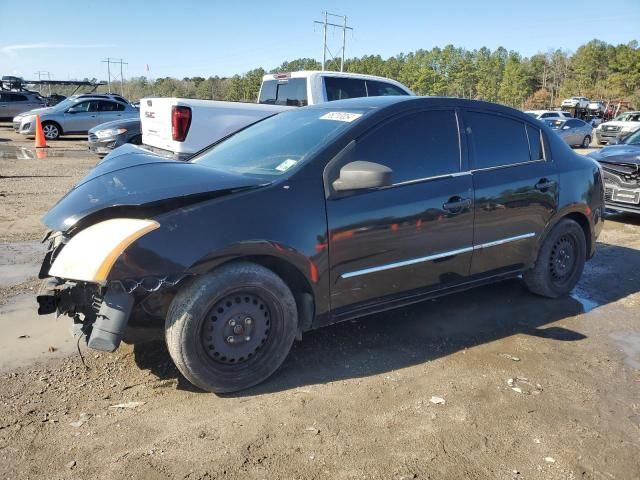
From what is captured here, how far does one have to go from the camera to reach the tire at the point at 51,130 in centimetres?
2052

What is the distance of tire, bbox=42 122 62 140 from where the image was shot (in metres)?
20.5

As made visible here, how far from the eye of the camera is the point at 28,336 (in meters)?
3.86

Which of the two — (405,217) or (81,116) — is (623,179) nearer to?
(405,217)

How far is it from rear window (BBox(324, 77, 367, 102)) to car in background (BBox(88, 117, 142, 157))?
5.93 meters

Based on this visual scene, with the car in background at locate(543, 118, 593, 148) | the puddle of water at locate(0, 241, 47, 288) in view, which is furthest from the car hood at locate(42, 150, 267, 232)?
the car in background at locate(543, 118, 593, 148)

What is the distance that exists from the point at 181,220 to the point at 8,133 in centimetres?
2494

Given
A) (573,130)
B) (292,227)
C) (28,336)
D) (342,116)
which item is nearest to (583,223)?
(342,116)

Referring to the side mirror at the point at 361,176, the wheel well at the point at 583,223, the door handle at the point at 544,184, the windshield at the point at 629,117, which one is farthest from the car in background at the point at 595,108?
the side mirror at the point at 361,176

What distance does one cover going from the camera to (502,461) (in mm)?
2662

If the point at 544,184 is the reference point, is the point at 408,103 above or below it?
above

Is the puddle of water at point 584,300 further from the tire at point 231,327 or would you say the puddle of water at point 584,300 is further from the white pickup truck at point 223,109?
the white pickup truck at point 223,109

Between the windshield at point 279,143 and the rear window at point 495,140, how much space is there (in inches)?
38.9

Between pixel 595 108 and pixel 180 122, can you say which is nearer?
pixel 180 122

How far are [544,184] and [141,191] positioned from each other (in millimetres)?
3275
